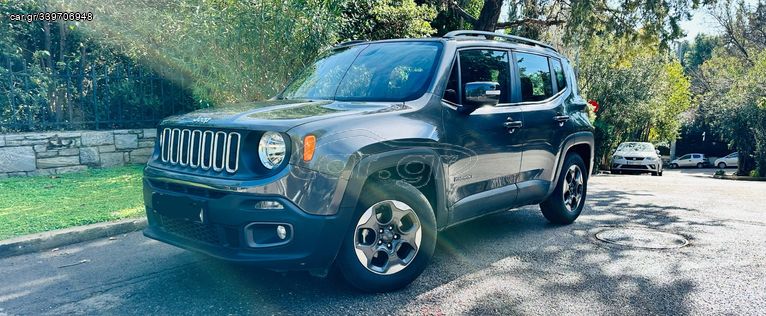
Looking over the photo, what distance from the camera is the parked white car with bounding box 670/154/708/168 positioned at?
3981 cm

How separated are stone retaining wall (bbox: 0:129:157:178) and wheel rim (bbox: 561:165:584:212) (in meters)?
7.24

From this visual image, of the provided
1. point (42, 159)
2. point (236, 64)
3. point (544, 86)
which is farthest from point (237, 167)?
point (42, 159)

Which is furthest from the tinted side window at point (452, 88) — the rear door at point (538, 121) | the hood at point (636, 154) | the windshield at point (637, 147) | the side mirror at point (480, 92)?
the windshield at point (637, 147)

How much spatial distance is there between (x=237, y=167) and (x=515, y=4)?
49.7ft

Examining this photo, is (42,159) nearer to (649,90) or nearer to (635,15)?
(635,15)

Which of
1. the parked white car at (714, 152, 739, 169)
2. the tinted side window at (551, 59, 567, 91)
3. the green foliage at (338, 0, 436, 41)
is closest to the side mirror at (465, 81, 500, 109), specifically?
the tinted side window at (551, 59, 567, 91)

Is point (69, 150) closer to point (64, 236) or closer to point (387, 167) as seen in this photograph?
point (64, 236)

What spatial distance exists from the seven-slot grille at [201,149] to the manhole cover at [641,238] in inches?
149

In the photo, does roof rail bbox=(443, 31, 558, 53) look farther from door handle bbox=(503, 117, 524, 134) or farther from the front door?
door handle bbox=(503, 117, 524, 134)

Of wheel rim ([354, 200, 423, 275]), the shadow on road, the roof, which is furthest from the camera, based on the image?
the roof

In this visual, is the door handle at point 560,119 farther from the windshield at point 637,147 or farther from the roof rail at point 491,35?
the windshield at point 637,147

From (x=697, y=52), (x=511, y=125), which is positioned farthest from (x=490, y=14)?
(x=697, y=52)

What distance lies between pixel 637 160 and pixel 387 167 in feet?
76.9

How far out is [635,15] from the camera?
1461 cm
